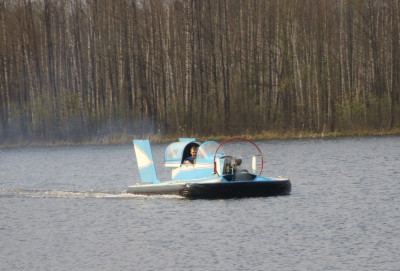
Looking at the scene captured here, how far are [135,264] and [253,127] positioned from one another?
43.4 meters

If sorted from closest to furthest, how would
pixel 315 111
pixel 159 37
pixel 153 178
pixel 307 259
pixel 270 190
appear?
1. pixel 307 259
2. pixel 270 190
3. pixel 153 178
4. pixel 315 111
5. pixel 159 37

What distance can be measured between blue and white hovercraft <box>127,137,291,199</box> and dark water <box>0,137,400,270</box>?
12.0 inches

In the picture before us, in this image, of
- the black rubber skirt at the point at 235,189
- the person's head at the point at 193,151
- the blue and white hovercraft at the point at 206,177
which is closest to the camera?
the black rubber skirt at the point at 235,189

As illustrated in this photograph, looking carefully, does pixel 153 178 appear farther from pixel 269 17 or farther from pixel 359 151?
pixel 269 17

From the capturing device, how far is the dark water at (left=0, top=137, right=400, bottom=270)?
58.9 ft

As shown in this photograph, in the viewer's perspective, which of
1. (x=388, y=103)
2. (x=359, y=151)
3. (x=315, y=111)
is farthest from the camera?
(x=315, y=111)

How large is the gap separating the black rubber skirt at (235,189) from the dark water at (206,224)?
219 mm

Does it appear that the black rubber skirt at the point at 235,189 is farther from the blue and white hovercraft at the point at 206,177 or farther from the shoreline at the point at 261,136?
the shoreline at the point at 261,136

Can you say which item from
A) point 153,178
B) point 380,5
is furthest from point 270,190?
point 380,5

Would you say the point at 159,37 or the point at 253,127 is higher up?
the point at 159,37

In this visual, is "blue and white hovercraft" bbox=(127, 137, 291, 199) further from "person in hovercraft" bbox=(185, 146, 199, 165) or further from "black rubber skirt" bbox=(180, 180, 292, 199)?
"person in hovercraft" bbox=(185, 146, 199, 165)

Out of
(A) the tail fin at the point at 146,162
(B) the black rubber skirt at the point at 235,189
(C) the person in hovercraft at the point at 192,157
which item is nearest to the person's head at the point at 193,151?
(C) the person in hovercraft at the point at 192,157

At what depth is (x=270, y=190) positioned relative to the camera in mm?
26328

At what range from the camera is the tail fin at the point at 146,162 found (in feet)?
95.9
